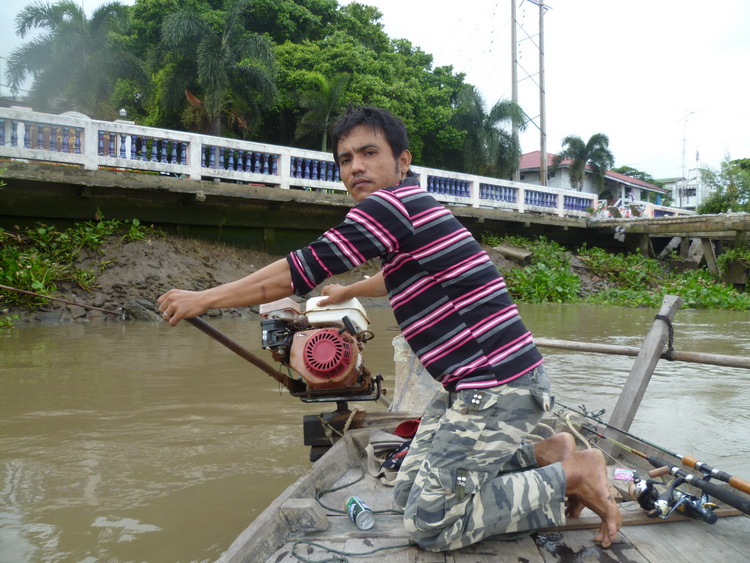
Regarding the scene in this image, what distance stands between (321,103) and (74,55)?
29.0 ft

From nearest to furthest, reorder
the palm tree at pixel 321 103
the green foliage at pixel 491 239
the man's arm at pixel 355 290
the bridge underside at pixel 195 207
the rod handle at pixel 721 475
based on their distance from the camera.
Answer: the rod handle at pixel 721 475 → the man's arm at pixel 355 290 → the bridge underside at pixel 195 207 → the green foliage at pixel 491 239 → the palm tree at pixel 321 103

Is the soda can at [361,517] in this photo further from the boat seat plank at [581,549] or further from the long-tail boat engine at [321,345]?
the long-tail boat engine at [321,345]

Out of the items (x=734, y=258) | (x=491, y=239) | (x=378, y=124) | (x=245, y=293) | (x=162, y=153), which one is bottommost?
(x=245, y=293)

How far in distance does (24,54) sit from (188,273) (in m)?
17.3

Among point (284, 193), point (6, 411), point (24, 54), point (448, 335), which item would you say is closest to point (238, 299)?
point (448, 335)

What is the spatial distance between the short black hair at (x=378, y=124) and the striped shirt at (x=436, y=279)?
209 mm

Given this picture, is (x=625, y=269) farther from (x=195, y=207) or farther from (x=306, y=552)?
(x=306, y=552)

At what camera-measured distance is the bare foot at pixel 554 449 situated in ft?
7.11

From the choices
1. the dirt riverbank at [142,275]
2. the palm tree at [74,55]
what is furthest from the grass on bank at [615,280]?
Result: the palm tree at [74,55]

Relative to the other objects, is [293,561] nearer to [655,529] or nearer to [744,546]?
[655,529]

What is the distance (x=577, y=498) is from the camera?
2029 millimetres

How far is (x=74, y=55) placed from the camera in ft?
68.3

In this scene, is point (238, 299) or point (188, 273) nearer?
point (238, 299)

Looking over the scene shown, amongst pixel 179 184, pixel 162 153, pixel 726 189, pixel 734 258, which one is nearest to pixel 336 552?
pixel 179 184
